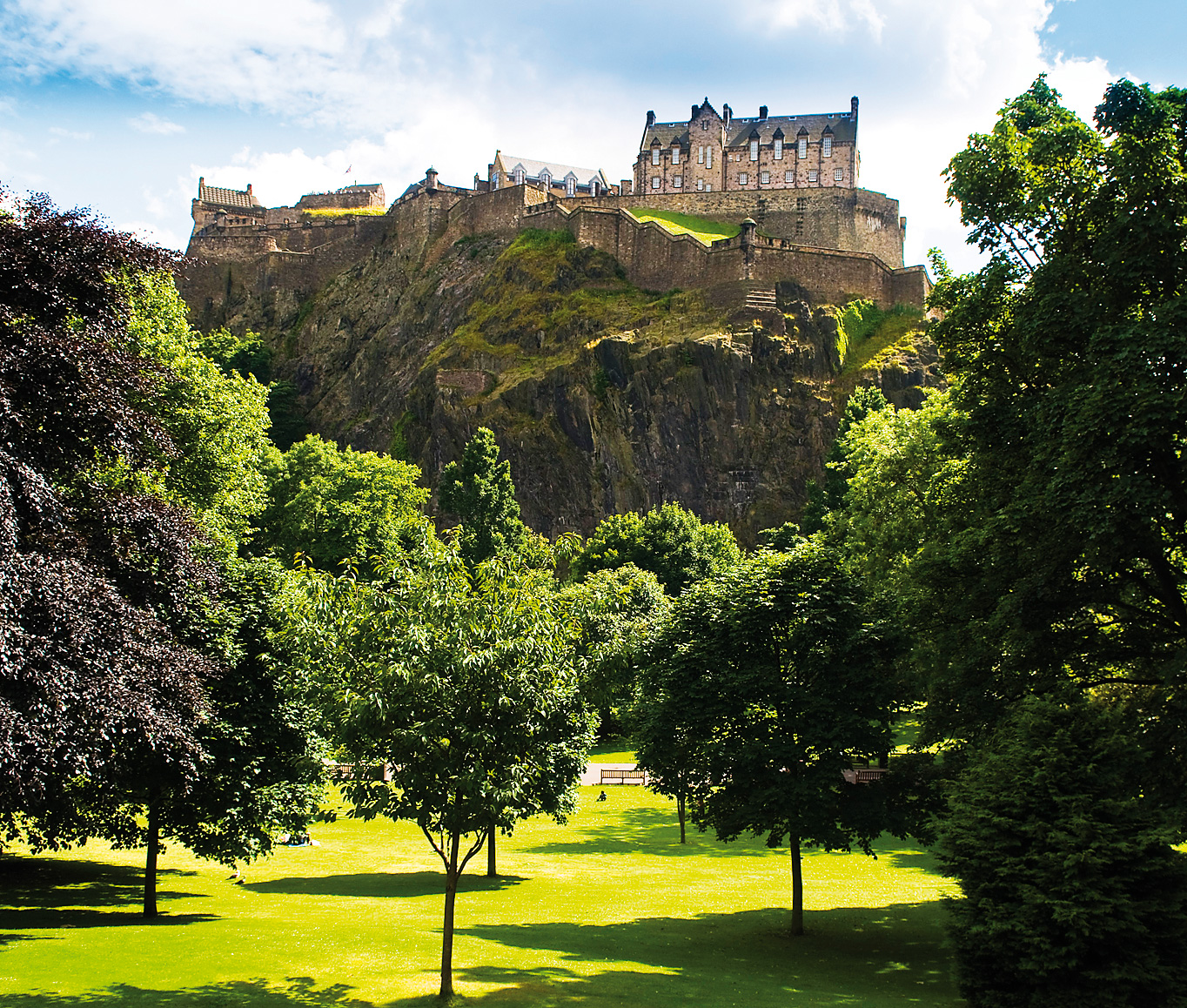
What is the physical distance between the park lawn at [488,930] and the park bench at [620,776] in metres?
10.4

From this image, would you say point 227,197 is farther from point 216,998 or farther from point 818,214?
point 216,998

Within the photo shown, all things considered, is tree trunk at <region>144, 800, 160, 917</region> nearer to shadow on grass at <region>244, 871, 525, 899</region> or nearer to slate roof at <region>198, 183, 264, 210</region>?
shadow on grass at <region>244, 871, 525, 899</region>

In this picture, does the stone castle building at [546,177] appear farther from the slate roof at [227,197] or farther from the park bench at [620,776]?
the park bench at [620,776]

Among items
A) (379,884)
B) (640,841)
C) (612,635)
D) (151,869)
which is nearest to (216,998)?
(151,869)

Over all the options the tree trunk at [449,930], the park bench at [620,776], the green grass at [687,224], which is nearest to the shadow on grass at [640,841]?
the park bench at [620,776]

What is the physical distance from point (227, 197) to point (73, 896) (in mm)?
106257

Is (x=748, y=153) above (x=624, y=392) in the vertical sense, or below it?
above

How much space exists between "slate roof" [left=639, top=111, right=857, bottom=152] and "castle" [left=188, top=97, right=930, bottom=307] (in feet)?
0.47

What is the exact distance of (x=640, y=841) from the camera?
105 feet

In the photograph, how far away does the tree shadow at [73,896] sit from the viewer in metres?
19.8

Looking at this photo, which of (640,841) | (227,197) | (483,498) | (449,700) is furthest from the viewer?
(227,197)

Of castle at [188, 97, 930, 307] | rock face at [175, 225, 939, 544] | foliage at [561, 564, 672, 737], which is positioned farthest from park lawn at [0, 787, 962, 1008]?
castle at [188, 97, 930, 307]

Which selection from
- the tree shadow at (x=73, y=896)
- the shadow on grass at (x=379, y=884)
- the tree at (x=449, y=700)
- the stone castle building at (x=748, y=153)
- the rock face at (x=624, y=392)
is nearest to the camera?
the tree at (x=449, y=700)

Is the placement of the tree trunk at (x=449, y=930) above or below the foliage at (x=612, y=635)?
below
